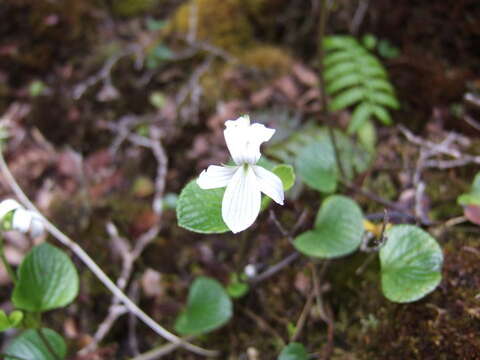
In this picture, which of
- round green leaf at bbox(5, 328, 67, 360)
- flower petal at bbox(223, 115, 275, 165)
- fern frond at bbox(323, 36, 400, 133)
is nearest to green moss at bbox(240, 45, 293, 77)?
fern frond at bbox(323, 36, 400, 133)

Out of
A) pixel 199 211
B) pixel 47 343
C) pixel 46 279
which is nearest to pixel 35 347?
pixel 47 343

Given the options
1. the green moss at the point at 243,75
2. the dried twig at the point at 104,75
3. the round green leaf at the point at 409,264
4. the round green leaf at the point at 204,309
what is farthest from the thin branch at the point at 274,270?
the dried twig at the point at 104,75

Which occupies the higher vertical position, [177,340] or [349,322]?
[349,322]

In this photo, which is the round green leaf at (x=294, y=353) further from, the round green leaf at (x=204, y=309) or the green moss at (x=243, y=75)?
the green moss at (x=243, y=75)

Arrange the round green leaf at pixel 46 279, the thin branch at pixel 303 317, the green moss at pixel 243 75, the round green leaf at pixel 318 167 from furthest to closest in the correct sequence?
the green moss at pixel 243 75 < the round green leaf at pixel 318 167 < the thin branch at pixel 303 317 < the round green leaf at pixel 46 279

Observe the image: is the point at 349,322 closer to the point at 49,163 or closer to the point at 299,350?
the point at 299,350

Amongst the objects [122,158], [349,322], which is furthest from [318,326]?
[122,158]
